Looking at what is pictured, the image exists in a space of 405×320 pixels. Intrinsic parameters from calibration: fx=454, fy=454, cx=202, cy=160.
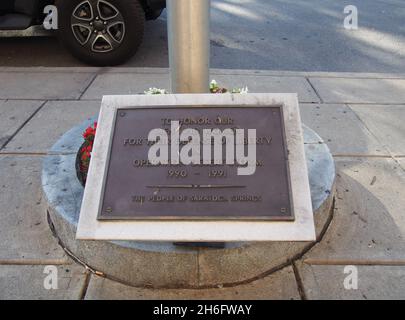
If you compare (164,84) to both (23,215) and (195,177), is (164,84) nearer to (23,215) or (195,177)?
(23,215)

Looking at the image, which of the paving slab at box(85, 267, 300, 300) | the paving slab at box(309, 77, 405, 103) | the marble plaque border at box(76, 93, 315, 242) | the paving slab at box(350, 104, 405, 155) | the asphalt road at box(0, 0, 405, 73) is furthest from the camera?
the asphalt road at box(0, 0, 405, 73)

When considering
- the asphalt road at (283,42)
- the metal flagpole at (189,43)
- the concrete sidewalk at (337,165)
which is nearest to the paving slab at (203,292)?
the concrete sidewalk at (337,165)

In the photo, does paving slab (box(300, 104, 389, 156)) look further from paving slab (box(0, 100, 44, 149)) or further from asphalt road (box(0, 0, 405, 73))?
paving slab (box(0, 100, 44, 149))

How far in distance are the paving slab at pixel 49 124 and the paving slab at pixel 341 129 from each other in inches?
86.2

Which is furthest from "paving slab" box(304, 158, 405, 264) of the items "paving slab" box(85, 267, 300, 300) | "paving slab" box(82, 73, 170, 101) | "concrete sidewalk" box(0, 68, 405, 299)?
"paving slab" box(82, 73, 170, 101)

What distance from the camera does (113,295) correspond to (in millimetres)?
2494

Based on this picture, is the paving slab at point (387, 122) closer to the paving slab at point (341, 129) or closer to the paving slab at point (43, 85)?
the paving slab at point (341, 129)

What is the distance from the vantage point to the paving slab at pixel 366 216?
278 cm

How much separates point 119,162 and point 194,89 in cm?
84

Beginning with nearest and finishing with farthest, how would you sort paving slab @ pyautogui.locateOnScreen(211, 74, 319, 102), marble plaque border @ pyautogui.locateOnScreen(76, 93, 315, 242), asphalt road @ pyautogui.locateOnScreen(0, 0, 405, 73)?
marble plaque border @ pyautogui.locateOnScreen(76, 93, 315, 242), paving slab @ pyautogui.locateOnScreen(211, 74, 319, 102), asphalt road @ pyautogui.locateOnScreen(0, 0, 405, 73)

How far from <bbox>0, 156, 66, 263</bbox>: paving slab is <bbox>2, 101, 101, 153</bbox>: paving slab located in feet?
0.69

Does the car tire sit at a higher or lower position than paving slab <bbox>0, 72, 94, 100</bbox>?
higher

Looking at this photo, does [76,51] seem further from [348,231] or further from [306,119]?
[348,231]

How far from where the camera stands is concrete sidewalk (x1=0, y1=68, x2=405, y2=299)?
2.55 m
